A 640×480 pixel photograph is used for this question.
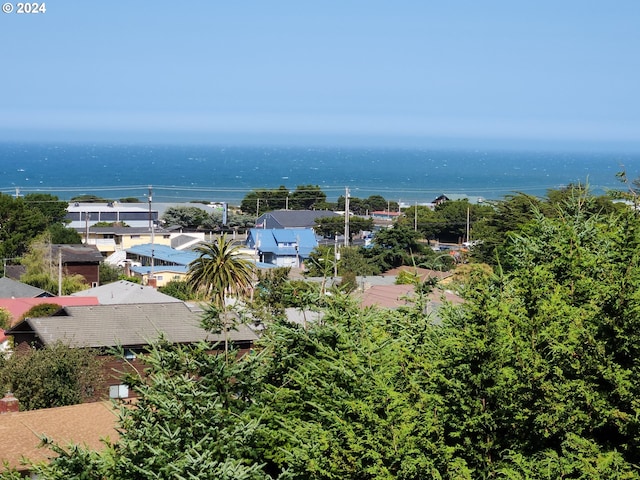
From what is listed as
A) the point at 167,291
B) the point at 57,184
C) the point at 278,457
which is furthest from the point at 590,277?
the point at 57,184

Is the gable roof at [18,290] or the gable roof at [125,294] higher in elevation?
the gable roof at [125,294]

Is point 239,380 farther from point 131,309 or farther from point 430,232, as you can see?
point 430,232

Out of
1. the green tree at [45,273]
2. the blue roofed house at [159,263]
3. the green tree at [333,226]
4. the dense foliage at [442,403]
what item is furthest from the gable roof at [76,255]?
the dense foliage at [442,403]

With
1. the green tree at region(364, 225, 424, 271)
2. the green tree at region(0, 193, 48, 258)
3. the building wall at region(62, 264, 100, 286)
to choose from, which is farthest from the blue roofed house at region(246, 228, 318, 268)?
the green tree at region(0, 193, 48, 258)

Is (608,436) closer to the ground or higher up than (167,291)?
higher up

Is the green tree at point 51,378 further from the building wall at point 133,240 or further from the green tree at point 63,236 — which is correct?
the building wall at point 133,240

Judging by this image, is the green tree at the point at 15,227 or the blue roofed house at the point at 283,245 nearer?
the green tree at the point at 15,227
